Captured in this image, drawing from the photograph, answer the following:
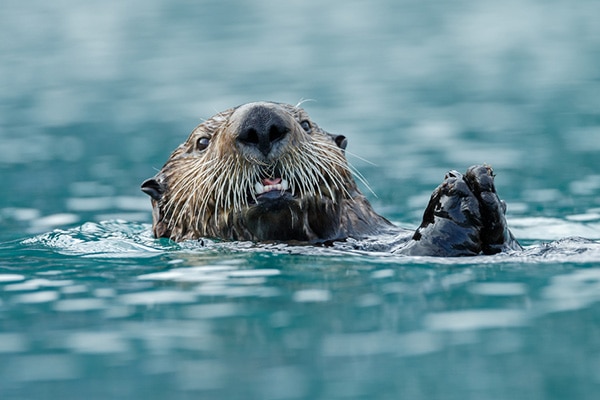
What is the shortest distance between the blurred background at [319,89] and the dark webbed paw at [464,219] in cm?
326

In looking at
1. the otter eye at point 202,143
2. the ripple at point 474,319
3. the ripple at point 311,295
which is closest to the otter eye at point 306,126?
the otter eye at point 202,143

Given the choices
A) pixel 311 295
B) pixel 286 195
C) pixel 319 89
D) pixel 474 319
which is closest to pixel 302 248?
pixel 286 195

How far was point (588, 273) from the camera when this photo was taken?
18.2 ft

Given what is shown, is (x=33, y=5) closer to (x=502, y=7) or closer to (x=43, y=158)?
(x=502, y=7)

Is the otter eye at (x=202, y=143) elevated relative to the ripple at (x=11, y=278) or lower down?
elevated

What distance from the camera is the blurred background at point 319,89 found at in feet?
35.4

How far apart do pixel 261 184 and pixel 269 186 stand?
5cm

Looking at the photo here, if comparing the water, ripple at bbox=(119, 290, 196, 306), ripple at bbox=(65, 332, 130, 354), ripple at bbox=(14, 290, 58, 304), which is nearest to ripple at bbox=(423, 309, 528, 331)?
the water

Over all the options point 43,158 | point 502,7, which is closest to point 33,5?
point 502,7

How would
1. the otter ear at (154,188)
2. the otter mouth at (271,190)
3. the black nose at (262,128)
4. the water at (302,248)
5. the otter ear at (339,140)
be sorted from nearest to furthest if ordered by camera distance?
the water at (302,248) < the black nose at (262,128) < the otter mouth at (271,190) < the otter ear at (154,188) < the otter ear at (339,140)

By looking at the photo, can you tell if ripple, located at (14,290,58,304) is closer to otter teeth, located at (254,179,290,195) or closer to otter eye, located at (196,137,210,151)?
otter teeth, located at (254,179,290,195)

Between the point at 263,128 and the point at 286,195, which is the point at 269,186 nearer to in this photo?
the point at 286,195

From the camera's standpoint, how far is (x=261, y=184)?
6.33 m

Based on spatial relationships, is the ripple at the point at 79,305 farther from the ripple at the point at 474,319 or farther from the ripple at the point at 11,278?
the ripple at the point at 474,319
